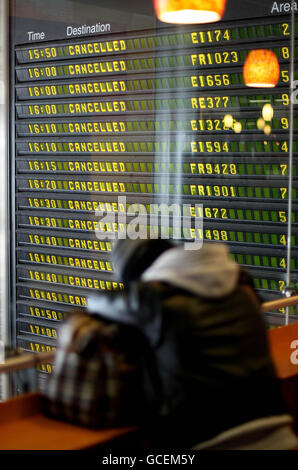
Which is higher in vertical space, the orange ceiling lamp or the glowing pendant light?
the orange ceiling lamp

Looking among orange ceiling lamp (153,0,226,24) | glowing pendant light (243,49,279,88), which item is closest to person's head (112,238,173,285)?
orange ceiling lamp (153,0,226,24)

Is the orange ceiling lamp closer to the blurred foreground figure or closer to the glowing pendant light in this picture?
the glowing pendant light

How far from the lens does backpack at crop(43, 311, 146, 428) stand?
2.03 metres

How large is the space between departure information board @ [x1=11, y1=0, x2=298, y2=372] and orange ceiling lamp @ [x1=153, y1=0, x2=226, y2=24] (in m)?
0.83

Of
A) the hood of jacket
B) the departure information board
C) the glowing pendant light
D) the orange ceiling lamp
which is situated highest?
the orange ceiling lamp

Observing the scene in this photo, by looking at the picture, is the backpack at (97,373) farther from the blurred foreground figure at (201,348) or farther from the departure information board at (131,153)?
the departure information board at (131,153)

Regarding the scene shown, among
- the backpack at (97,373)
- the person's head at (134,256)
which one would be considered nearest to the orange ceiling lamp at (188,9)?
the person's head at (134,256)

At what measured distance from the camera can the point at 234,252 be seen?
14.9 ft

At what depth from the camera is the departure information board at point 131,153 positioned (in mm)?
4441

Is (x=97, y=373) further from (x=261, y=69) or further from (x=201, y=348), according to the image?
(x=261, y=69)

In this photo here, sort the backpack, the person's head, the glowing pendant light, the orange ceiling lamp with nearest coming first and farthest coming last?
the backpack, the person's head, the orange ceiling lamp, the glowing pendant light
